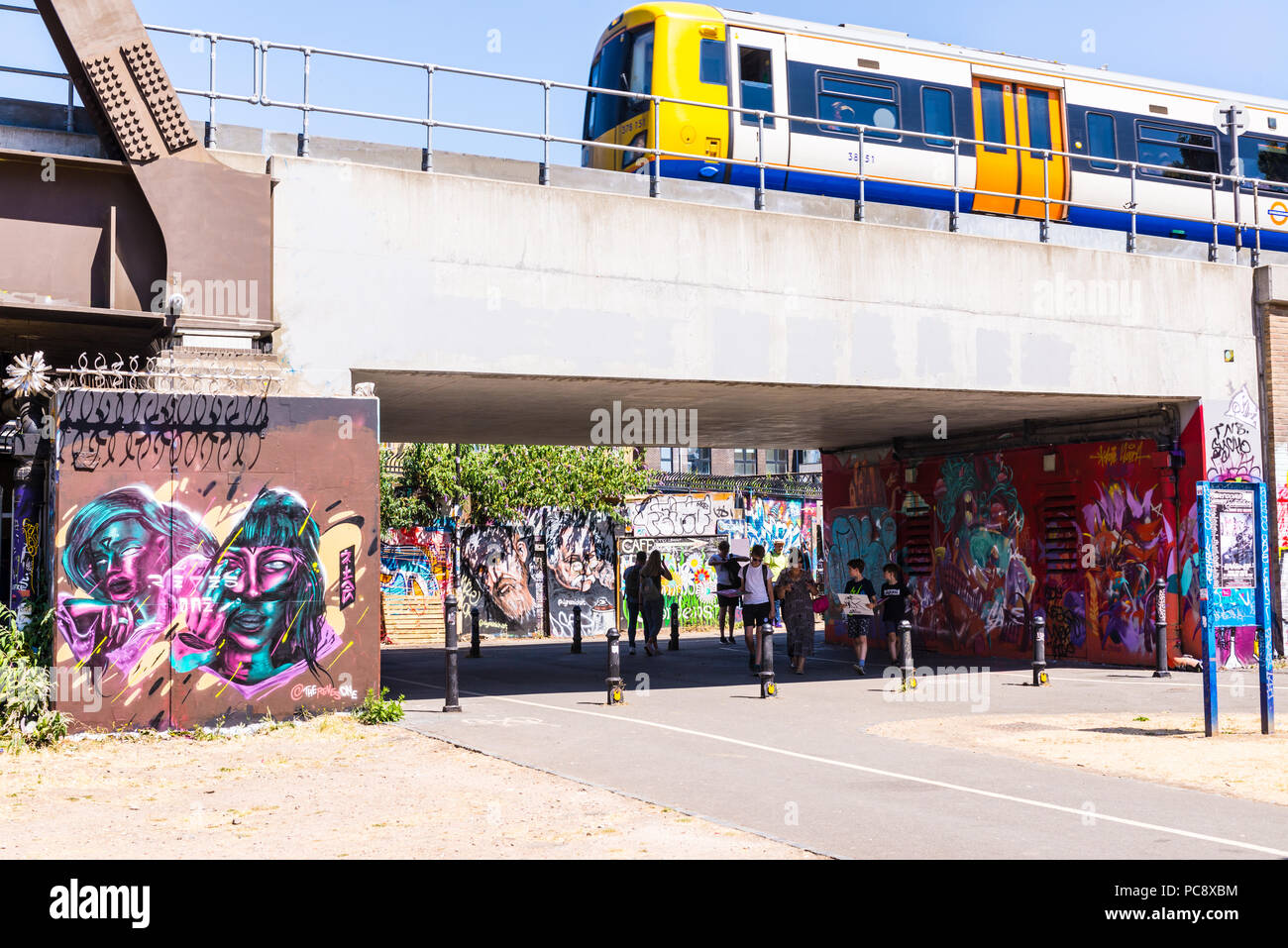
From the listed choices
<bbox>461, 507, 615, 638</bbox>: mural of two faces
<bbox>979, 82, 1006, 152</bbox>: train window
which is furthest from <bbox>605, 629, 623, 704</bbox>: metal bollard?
<bbox>461, 507, 615, 638</bbox>: mural of two faces

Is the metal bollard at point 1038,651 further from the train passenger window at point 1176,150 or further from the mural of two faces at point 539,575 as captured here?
the mural of two faces at point 539,575

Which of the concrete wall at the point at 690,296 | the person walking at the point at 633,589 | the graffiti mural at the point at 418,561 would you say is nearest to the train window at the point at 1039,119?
the concrete wall at the point at 690,296

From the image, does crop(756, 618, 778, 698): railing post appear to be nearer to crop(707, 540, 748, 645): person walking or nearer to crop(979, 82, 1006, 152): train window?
crop(707, 540, 748, 645): person walking

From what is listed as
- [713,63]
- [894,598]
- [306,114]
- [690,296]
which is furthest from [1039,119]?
[306,114]

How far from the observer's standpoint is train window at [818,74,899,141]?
19.6 meters

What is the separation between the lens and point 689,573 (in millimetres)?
34469

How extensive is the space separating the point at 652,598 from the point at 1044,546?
23.7 ft

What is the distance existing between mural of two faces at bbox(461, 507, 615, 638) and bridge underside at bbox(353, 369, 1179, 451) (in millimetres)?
8991

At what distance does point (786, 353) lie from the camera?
16328 millimetres

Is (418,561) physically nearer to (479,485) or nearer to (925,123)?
(479,485)

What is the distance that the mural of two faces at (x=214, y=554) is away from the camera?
41.4ft

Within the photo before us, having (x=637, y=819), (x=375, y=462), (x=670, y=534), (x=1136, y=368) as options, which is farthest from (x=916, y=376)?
(x=670, y=534)

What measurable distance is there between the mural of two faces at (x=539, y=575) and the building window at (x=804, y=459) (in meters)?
21.2
